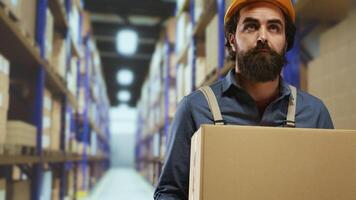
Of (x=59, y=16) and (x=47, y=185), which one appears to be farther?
(x=59, y=16)

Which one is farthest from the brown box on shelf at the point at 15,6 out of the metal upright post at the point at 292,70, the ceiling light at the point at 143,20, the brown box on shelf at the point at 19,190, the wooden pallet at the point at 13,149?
the ceiling light at the point at 143,20

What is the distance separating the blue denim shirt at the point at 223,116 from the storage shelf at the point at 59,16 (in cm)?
334

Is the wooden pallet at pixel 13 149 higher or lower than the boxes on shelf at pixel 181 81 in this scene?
lower

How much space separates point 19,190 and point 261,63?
2.67m

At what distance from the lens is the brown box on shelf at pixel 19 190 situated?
355 cm

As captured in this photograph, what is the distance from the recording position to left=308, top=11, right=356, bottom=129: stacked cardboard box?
2.15 m

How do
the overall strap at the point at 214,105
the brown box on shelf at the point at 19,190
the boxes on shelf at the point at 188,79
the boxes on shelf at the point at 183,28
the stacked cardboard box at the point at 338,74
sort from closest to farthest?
the overall strap at the point at 214,105
the stacked cardboard box at the point at 338,74
the brown box on shelf at the point at 19,190
the boxes on shelf at the point at 188,79
the boxes on shelf at the point at 183,28

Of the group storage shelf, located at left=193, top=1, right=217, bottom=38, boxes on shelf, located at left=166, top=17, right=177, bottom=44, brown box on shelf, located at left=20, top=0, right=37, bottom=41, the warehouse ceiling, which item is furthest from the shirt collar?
the warehouse ceiling

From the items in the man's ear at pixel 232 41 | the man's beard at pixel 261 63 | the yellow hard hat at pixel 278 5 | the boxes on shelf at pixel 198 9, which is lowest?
the man's beard at pixel 261 63

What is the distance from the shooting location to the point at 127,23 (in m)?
12.7

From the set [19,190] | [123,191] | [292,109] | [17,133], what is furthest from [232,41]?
[123,191]

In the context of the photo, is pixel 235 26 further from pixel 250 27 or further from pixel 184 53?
pixel 184 53

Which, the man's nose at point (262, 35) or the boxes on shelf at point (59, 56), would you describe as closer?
the man's nose at point (262, 35)

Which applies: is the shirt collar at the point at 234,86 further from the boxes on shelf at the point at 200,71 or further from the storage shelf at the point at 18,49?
the boxes on shelf at the point at 200,71
